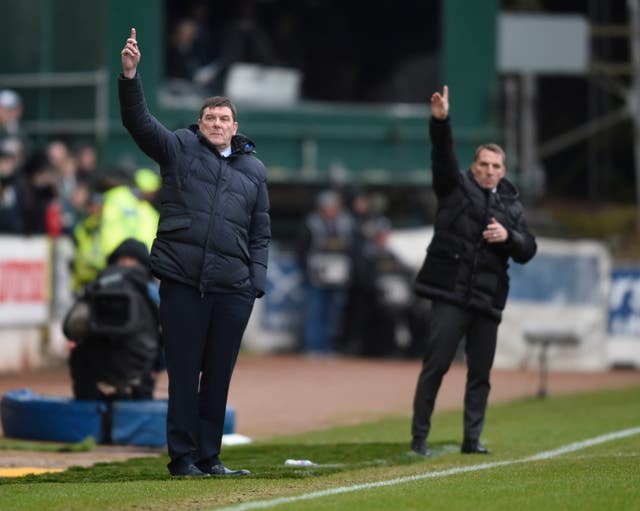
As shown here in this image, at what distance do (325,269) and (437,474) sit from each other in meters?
13.0

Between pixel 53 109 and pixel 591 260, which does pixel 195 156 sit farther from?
pixel 53 109

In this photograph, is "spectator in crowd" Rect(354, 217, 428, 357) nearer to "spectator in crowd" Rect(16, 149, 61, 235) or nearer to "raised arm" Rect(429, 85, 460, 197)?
"spectator in crowd" Rect(16, 149, 61, 235)

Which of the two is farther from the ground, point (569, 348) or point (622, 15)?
point (622, 15)

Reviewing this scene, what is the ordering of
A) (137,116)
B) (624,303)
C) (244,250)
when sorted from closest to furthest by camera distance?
1. (137,116)
2. (244,250)
3. (624,303)

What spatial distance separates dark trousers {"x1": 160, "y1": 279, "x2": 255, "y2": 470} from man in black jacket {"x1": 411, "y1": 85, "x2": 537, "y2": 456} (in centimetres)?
212

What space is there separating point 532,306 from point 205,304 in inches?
478

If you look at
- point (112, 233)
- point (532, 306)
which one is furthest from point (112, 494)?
point (532, 306)

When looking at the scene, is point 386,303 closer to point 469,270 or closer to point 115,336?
point 115,336

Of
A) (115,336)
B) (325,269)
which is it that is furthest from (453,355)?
(325,269)

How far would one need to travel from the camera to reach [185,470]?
1012 cm

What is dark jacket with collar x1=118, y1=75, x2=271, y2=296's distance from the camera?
995 cm

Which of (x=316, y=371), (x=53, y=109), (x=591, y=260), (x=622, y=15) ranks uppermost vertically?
(x=622, y=15)

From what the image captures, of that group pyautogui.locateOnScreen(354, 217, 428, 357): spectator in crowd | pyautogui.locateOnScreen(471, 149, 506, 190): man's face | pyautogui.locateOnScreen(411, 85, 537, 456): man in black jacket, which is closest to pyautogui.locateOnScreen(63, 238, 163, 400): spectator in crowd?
pyautogui.locateOnScreen(411, 85, 537, 456): man in black jacket

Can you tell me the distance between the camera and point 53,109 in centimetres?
2384
